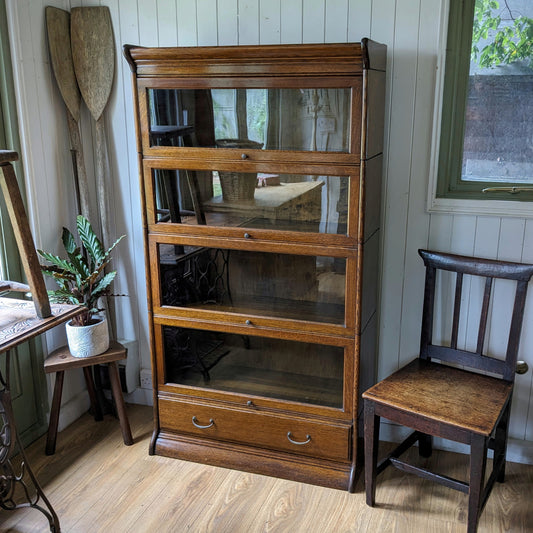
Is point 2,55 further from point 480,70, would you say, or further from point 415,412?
point 415,412

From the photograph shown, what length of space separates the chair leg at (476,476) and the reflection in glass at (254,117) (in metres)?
1.08

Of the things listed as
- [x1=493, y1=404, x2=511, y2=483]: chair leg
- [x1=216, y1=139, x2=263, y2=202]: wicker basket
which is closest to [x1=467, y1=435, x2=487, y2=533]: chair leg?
[x1=493, y1=404, x2=511, y2=483]: chair leg

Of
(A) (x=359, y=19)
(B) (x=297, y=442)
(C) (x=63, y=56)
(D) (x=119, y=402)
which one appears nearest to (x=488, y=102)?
(A) (x=359, y=19)

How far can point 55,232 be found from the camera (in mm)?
2680

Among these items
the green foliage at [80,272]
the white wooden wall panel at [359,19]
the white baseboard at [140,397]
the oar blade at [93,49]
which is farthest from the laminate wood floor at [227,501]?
the white wooden wall panel at [359,19]

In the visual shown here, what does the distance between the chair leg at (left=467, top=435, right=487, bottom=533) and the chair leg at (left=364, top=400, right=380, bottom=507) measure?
14.4 inches

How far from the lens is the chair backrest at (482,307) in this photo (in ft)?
7.21

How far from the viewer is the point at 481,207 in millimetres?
2330

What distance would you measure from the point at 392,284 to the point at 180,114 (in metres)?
1.12

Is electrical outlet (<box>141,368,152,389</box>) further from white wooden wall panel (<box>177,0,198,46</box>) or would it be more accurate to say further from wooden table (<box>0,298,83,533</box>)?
white wooden wall panel (<box>177,0,198,46</box>)

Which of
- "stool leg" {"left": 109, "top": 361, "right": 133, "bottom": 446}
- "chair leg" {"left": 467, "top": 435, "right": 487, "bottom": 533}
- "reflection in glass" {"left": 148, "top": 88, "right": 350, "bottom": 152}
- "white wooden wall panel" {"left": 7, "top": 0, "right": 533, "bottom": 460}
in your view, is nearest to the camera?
"chair leg" {"left": 467, "top": 435, "right": 487, "bottom": 533}

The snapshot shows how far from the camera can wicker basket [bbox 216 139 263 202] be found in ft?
7.25

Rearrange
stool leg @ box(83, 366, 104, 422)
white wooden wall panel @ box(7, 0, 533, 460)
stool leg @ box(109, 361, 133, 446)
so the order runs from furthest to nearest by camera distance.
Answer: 1. stool leg @ box(83, 366, 104, 422)
2. stool leg @ box(109, 361, 133, 446)
3. white wooden wall panel @ box(7, 0, 533, 460)

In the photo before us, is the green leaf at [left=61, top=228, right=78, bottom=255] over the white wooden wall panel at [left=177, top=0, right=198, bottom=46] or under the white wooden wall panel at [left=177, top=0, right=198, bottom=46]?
under
